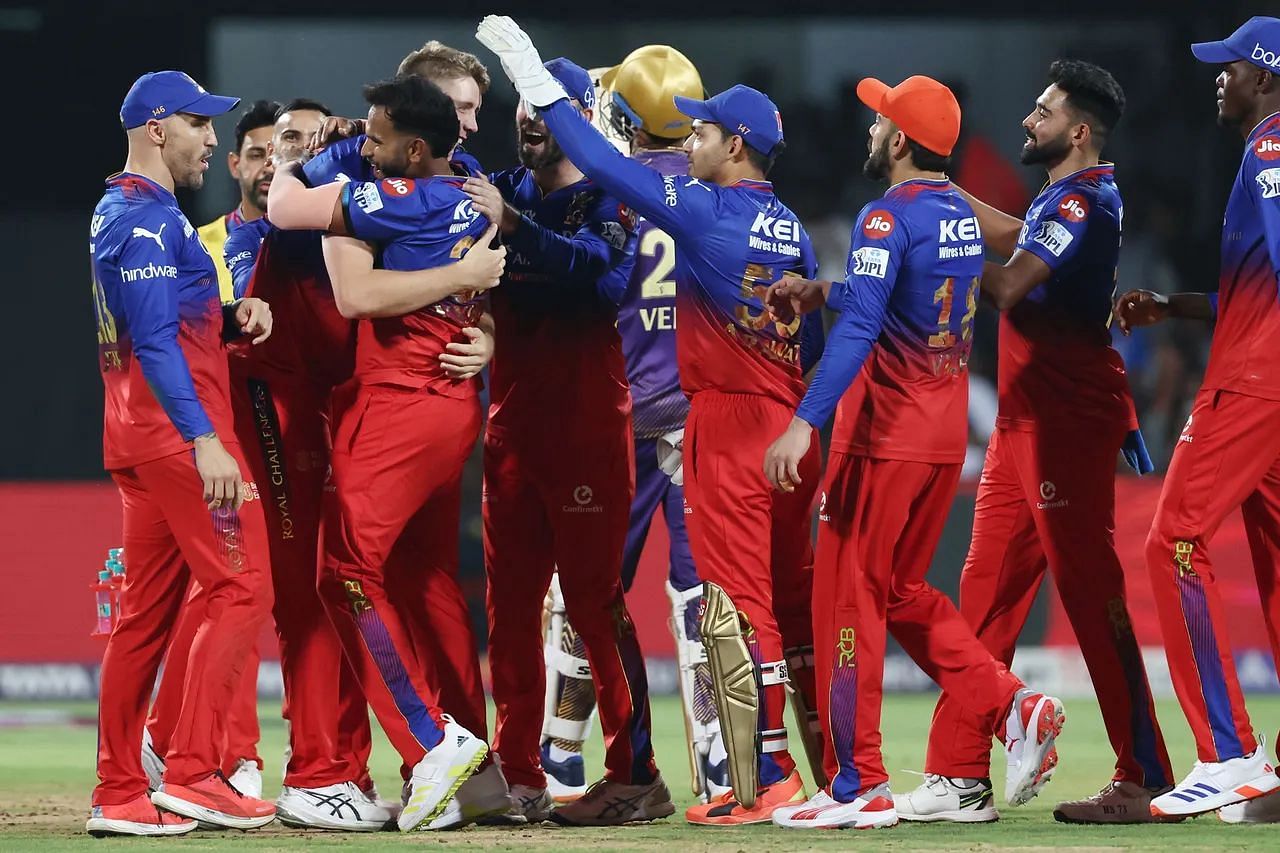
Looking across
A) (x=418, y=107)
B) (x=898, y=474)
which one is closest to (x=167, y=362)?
(x=418, y=107)

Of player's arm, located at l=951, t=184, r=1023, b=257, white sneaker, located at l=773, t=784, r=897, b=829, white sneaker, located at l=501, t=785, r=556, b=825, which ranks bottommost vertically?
white sneaker, located at l=501, t=785, r=556, b=825

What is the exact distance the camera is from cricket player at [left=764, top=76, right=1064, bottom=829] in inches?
229

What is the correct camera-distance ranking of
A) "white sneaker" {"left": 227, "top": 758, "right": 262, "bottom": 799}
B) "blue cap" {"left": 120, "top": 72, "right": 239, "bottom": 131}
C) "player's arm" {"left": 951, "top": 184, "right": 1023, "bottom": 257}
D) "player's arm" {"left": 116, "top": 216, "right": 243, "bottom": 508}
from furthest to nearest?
"player's arm" {"left": 951, "top": 184, "right": 1023, "bottom": 257}
"white sneaker" {"left": 227, "top": 758, "right": 262, "bottom": 799}
"blue cap" {"left": 120, "top": 72, "right": 239, "bottom": 131}
"player's arm" {"left": 116, "top": 216, "right": 243, "bottom": 508}

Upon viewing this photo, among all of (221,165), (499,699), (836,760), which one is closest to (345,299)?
(499,699)

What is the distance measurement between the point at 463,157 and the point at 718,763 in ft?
7.52

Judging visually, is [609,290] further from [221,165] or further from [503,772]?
[221,165]

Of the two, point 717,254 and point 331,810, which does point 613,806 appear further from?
point 717,254

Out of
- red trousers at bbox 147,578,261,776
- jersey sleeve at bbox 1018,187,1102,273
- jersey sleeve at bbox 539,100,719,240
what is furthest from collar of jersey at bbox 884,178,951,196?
red trousers at bbox 147,578,261,776

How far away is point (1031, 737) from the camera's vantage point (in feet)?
19.2

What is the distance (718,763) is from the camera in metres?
6.80

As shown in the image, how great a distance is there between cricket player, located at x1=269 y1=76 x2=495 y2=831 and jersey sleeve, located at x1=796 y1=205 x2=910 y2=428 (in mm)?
1131

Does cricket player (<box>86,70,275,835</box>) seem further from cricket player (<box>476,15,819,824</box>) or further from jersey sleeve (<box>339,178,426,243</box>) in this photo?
cricket player (<box>476,15,819,824</box>)

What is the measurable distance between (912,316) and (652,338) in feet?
6.37

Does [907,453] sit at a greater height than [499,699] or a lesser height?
greater
